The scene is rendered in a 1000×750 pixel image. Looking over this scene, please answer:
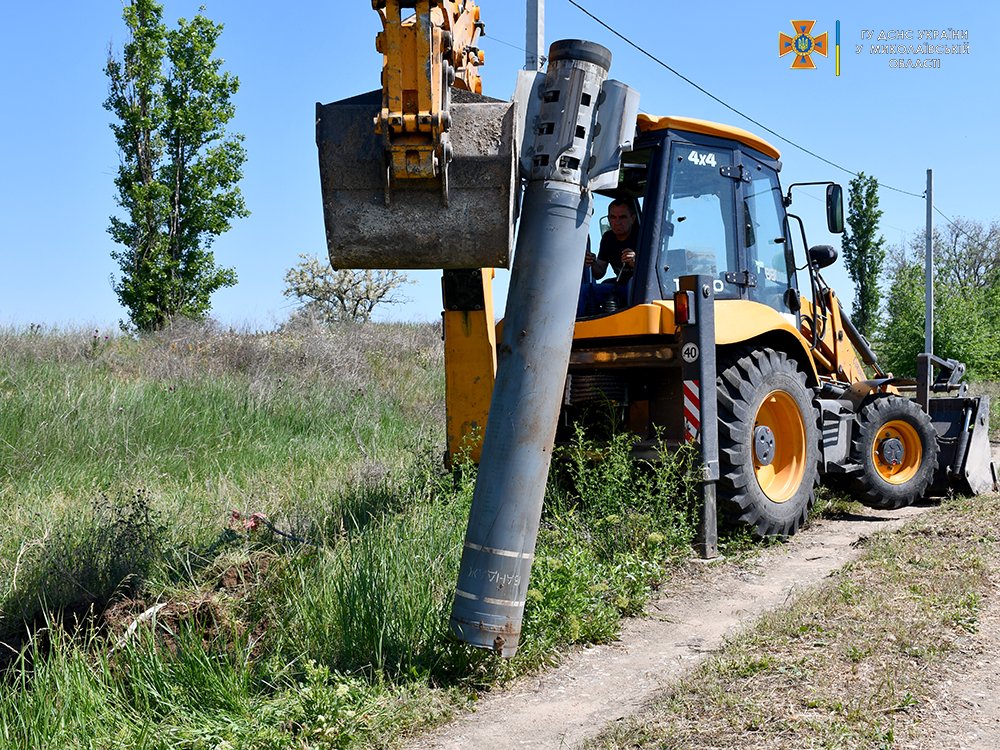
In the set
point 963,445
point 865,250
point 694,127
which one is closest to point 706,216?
point 694,127

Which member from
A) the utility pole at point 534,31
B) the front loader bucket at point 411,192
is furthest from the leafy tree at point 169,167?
the front loader bucket at point 411,192

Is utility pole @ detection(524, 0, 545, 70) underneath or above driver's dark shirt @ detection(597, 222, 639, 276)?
above

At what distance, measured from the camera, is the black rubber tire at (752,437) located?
6.99 metres

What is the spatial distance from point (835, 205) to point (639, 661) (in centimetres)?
470

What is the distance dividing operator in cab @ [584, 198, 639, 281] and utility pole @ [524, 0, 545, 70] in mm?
6000

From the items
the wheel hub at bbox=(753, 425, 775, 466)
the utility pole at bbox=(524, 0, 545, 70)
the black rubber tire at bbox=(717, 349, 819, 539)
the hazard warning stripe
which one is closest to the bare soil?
the black rubber tire at bbox=(717, 349, 819, 539)

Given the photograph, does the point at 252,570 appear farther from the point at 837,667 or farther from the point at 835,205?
the point at 835,205

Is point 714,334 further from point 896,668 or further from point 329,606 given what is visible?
point 329,606

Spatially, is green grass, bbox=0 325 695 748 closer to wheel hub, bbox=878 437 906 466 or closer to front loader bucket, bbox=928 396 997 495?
wheel hub, bbox=878 437 906 466

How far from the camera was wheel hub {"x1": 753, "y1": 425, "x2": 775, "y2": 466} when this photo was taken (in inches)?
291

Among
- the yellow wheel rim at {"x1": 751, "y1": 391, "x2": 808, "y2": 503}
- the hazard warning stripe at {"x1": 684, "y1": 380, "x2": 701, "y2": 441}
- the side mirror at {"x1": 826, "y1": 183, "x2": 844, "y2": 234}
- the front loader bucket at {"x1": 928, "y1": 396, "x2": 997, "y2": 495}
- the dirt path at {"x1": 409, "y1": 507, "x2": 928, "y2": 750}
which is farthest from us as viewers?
the front loader bucket at {"x1": 928, "y1": 396, "x2": 997, "y2": 495}

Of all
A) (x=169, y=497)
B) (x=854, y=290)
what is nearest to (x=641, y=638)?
(x=169, y=497)

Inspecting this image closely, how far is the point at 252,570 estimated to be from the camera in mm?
5684

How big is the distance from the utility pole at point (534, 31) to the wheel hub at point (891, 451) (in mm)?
6749
